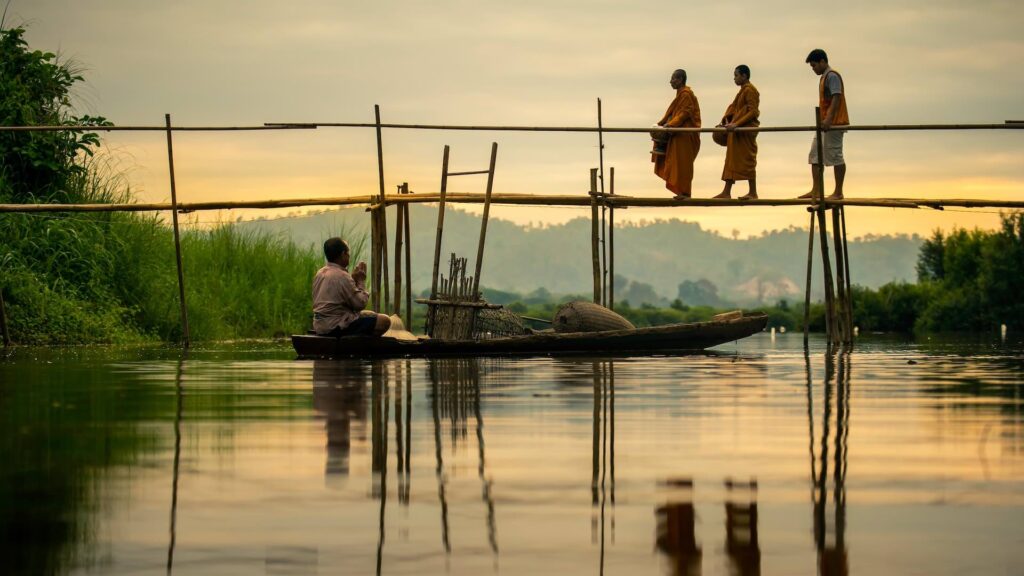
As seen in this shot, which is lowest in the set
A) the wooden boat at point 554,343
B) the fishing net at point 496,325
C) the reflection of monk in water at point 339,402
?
the reflection of monk in water at point 339,402

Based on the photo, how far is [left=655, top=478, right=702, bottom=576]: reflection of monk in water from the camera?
3865mm

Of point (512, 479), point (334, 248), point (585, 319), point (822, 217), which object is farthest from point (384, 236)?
point (512, 479)

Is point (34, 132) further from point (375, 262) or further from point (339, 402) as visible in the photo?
point (339, 402)

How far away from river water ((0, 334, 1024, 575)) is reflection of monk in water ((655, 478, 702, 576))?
0.01 metres

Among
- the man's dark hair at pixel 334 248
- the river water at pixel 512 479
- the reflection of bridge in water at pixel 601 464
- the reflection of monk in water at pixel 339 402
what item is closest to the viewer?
the river water at pixel 512 479

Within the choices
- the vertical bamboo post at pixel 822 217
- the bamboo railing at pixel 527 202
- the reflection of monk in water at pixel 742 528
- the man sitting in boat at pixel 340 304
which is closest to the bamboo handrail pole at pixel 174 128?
the bamboo railing at pixel 527 202

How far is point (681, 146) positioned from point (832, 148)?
1.74 meters

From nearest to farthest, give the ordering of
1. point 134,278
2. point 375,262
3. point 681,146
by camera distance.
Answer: point 375,262
point 681,146
point 134,278

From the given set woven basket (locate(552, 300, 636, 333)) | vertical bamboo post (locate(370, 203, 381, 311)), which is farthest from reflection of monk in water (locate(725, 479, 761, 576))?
vertical bamboo post (locate(370, 203, 381, 311))

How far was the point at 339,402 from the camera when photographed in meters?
8.94

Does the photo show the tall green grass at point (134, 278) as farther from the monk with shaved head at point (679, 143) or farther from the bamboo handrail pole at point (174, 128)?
the monk with shaved head at point (679, 143)

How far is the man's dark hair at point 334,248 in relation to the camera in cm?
1495

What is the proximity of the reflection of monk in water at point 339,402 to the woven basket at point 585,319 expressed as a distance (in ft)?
11.6

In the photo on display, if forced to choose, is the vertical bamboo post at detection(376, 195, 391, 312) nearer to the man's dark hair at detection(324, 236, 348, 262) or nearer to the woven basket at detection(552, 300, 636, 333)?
the woven basket at detection(552, 300, 636, 333)
